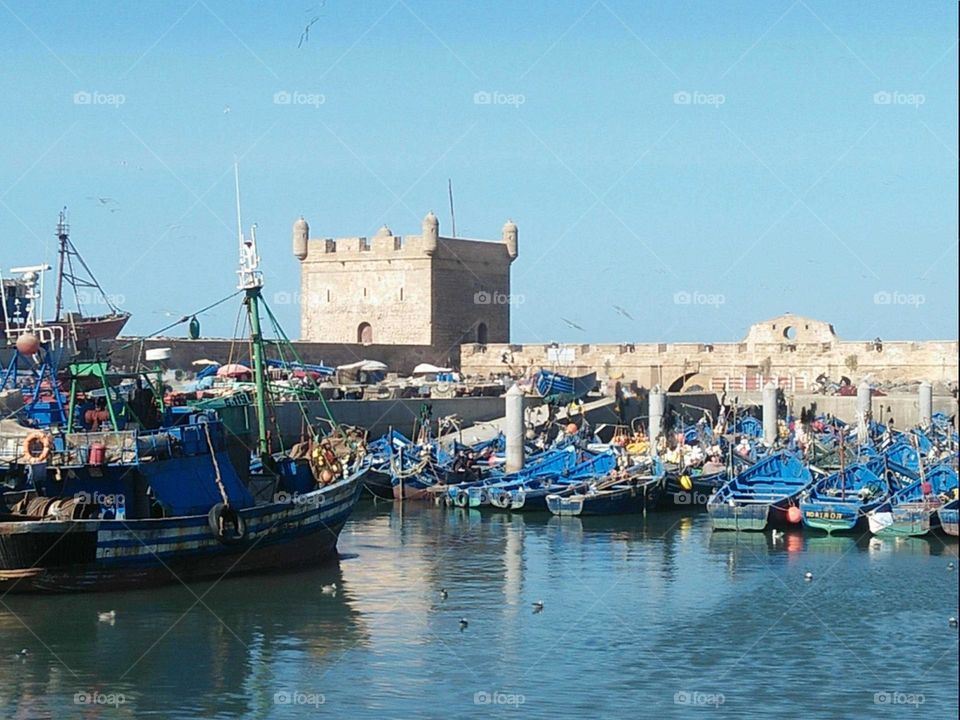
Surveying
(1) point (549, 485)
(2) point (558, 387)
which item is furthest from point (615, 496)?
(2) point (558, 387)

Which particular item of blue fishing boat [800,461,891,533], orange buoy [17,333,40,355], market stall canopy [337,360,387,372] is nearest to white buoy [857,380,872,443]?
blue fishing boat [800,461,891,533]

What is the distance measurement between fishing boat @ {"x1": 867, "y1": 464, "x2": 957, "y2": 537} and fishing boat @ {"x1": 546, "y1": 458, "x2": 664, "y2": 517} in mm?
4671

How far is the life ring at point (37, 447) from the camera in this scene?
19766 mm

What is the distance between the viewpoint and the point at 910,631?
17.6m

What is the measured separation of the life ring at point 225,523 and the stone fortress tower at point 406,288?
30.6 m

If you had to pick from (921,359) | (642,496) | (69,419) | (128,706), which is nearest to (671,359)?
(921,359)

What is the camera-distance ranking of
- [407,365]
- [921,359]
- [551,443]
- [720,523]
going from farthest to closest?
[407,365] → [921,359] → [551,443] → [720,523]

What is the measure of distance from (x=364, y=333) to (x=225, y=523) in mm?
32904

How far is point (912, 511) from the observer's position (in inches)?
961

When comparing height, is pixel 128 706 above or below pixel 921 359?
below

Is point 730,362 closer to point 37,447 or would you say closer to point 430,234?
point 430,234

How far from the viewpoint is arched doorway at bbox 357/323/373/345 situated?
174 feet

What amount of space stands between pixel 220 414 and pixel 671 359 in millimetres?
27692

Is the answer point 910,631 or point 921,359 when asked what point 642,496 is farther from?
point 921,359
